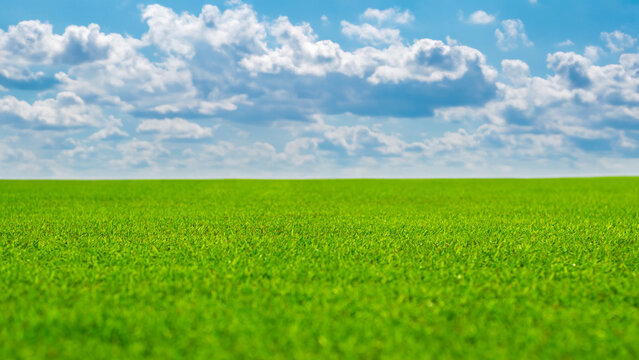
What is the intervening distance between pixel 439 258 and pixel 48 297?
6.46 m

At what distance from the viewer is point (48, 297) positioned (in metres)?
6.54

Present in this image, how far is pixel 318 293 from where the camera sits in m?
6.56

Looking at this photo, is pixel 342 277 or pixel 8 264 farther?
pixel 8 264

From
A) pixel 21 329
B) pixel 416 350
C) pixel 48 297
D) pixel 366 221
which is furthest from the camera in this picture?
pixel 366 221

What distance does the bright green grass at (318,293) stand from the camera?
5.05 metres

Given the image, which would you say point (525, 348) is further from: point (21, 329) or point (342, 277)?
point (21, 329)

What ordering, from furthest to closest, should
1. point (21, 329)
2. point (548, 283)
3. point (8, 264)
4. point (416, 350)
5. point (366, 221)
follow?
point (366, 221), point (8, 264), point (548, 283), point (21, 329), point (416, 350)

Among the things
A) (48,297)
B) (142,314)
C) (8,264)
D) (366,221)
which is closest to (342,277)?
(142,314)

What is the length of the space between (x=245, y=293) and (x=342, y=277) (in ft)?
5.43

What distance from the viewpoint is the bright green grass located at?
505cm

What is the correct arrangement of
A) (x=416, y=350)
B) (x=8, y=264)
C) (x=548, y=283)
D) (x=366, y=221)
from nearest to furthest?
(x=416, y=350), (x=548, y=283), (x=8, y=264), (x=366, y=221)

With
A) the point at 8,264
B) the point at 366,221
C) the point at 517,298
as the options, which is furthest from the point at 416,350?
the point at 366,221

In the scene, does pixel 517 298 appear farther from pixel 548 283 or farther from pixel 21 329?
pixel 21 329

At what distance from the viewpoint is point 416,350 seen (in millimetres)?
4883
